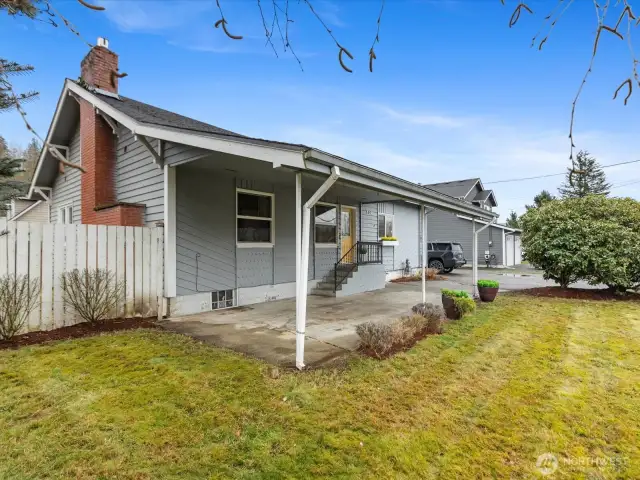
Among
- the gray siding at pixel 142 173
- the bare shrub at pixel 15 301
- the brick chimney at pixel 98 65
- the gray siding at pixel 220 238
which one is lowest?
the bare shrub at pixel 15 301

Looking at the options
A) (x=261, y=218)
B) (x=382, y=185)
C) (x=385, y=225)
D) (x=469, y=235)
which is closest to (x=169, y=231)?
(x=261, y=218)

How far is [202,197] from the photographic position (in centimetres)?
711

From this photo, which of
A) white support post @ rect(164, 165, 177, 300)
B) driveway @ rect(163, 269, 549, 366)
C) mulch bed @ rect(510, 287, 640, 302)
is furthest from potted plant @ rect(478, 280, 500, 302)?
white support post @ rect(164, 165, 177, 300)

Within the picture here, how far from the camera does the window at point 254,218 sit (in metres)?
7.91

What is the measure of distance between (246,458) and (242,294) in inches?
224

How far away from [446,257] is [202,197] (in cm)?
1398

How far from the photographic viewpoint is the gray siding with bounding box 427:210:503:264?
22953mm

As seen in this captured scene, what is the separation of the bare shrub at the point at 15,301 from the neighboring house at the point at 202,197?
6.27 ft

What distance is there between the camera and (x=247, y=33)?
1.75 meters

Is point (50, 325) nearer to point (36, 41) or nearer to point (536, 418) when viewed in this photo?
point (36, 41)

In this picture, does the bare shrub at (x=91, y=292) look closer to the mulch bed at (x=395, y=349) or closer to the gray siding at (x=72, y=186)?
the mulch bed at (x=395, y=349)

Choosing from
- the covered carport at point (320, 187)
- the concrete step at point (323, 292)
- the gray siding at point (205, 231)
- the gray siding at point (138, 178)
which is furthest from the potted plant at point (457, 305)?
the gray siding at point (138, 178)

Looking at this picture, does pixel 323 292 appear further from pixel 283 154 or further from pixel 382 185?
pixel 283 154

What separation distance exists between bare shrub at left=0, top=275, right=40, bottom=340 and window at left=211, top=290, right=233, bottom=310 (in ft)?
9.87
